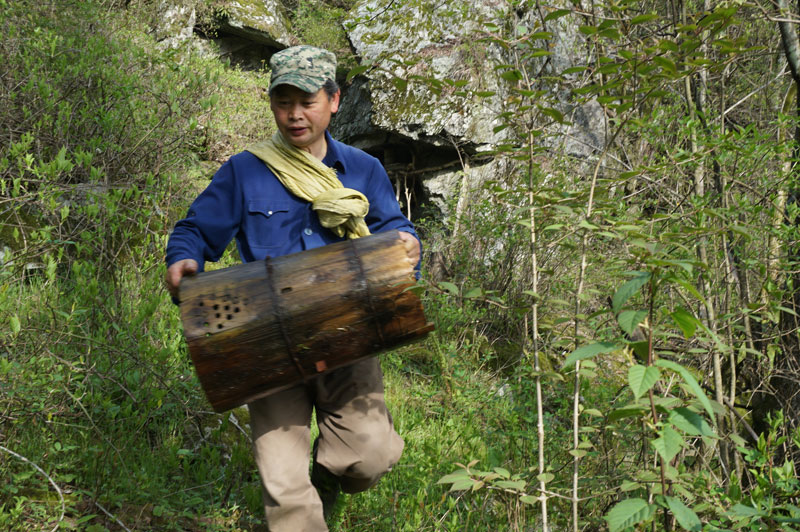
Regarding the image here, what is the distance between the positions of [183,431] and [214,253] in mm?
1646

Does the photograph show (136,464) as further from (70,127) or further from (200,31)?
(200,31)

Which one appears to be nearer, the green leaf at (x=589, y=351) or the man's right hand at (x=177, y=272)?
the green leaf at (x=589, y=351)

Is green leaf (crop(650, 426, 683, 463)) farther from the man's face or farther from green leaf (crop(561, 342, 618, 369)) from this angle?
the man's face

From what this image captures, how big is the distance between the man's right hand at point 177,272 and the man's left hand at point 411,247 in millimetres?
881

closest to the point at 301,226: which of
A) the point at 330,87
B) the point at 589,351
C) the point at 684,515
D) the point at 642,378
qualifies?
the point at 330,87

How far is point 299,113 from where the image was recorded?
2.83 meters

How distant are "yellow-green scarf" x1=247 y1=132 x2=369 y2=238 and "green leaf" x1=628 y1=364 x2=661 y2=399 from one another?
1.53 metres

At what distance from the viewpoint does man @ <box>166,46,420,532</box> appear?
2.75 metres

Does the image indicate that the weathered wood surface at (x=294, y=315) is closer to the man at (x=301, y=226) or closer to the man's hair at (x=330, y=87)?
the man at (x=301, y=226)

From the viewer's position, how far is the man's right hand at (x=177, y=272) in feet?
8.37

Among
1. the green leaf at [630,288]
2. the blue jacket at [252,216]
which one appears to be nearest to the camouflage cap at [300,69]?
the blue jacket at [252,216]

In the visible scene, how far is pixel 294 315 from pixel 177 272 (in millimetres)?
543

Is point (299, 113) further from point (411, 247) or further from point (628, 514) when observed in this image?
point (628, 514)

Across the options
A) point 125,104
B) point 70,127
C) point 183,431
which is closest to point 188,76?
point 125,104
